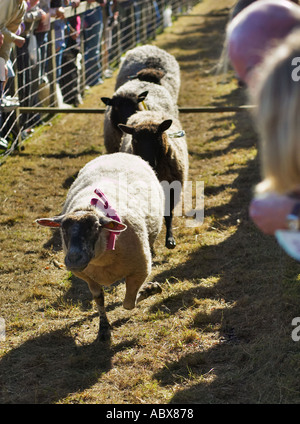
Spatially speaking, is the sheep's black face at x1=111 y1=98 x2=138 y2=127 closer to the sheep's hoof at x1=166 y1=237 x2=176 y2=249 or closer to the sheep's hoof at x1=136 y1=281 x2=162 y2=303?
the sheep's hoof at x1=166 y1=237 x2=176 y2=249

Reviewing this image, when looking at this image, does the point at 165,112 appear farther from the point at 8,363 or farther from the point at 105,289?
the point at 8,363

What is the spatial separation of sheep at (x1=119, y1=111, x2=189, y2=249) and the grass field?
0.31 m

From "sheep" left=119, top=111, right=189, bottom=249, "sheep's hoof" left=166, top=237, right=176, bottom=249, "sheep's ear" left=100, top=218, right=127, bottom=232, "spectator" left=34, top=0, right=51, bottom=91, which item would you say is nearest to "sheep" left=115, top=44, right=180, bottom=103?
"spectator" left=34, top=0, right=51, bottom=91

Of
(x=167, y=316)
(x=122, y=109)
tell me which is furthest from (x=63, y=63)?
(x=167, y=316)

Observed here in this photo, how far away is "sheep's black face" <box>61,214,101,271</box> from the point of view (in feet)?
10.2

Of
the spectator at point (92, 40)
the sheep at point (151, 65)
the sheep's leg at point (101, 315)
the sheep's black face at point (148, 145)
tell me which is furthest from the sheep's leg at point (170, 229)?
the spectator at point (92, 40)

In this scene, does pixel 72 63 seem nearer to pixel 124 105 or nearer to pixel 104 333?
pixel 124 105

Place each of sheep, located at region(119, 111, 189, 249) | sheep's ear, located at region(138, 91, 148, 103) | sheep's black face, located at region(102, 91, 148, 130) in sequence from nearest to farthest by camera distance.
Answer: sheep, located at region(119, 111, 189, 249) < sheep's ear, located at region(138, 91, 148, 103) < sheep's black face, located at region(102, 91, 148, 130)

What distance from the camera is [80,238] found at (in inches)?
125

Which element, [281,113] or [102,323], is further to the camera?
[102,323]

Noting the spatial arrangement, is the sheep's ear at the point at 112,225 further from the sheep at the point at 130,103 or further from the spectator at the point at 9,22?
the spectator at the point at 9,22

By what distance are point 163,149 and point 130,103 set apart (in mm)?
1312

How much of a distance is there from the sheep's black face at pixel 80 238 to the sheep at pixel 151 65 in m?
4.05
